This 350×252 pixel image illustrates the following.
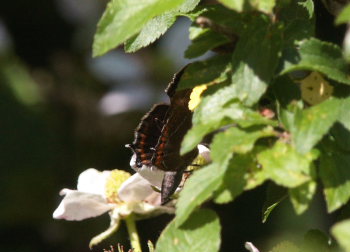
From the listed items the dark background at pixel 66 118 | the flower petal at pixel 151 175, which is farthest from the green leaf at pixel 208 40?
the dark background at pixel 66 118

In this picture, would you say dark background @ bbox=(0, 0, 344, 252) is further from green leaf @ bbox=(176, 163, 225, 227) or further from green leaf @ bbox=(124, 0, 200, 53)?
green leaf @ bbox=(176, 163, 225, 227)

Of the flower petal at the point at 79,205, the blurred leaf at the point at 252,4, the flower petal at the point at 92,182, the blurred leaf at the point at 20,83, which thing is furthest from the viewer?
the blurred leaf at the point at 20,83

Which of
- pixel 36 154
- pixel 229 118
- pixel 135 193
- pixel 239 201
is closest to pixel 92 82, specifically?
pixel 36 154

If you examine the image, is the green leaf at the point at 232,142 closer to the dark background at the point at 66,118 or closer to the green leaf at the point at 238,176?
the green leaf at the point at 238,176

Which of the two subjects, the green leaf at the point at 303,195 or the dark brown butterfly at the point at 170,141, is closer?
the green leaf at the point at 303,195

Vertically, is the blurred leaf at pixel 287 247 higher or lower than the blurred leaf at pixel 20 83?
higher

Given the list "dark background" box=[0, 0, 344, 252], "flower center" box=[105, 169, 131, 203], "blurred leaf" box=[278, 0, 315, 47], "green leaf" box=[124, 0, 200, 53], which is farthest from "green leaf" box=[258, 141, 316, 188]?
"dark background" box=[0, 0, 344, 252]

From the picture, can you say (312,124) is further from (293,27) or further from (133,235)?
(133,235)
